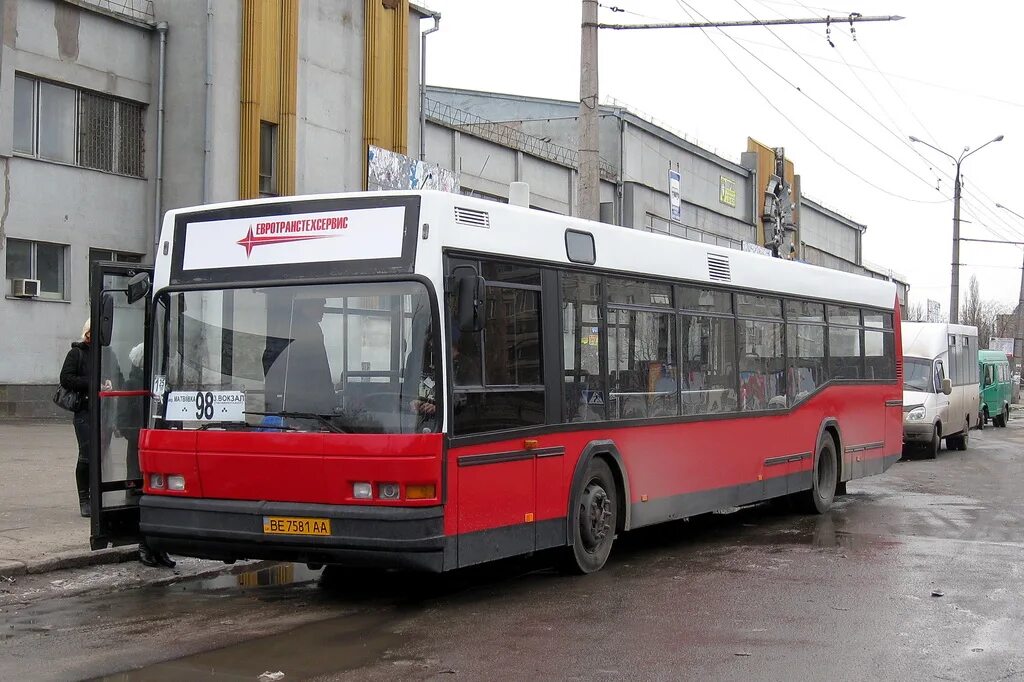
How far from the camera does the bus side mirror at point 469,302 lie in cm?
828

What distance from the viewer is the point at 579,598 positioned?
29.6 ft

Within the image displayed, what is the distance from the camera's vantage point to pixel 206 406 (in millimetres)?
8695

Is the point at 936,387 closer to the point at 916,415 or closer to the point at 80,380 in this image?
the point at 916,415

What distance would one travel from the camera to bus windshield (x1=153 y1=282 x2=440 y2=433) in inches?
322

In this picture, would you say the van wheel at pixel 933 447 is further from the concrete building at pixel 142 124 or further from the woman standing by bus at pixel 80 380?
the woman standing by bus at pixel 80 380

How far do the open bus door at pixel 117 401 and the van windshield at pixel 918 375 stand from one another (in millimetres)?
18772

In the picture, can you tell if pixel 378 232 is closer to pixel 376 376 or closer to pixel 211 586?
pixel 376 376

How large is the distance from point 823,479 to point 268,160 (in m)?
16.4

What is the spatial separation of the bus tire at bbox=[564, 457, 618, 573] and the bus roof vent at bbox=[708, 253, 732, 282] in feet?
9.53

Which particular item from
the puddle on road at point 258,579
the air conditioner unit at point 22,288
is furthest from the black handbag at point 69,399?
the air conditioner unit at point 22,288

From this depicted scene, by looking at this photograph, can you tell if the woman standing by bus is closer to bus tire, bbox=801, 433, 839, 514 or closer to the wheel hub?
the wheel hub

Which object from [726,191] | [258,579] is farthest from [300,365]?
[726,191]

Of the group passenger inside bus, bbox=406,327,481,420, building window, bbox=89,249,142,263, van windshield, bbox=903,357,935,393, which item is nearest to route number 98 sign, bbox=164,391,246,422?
passenger inside bus, bbox=406,327,481,420

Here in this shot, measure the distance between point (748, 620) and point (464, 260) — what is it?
3052 mm
